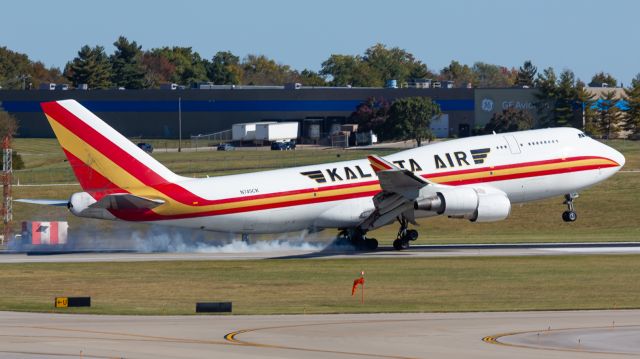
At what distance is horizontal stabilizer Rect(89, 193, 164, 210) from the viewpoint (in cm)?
5788

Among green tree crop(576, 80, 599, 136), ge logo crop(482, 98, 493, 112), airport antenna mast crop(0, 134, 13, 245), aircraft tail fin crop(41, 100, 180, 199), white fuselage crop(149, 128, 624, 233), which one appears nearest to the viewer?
aircraft tail fin crop(41, 100, 180, 199)

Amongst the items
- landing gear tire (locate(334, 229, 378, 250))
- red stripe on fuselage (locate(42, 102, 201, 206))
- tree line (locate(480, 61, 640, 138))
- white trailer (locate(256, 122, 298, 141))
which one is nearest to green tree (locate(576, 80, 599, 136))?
tree line (locate(480, 61, 640, 138))

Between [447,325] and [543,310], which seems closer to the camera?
[447,325]

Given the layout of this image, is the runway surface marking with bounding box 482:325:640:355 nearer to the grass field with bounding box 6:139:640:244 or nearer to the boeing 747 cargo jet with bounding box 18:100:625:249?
the boeing 747 cargo jet with bounding box 18:100:625:249

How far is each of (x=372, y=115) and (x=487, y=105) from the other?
52.5 ft

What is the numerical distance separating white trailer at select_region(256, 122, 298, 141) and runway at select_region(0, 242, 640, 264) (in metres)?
99.0

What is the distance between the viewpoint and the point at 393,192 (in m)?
60.2

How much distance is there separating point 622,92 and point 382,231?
102 m

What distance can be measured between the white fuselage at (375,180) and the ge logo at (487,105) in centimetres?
10004

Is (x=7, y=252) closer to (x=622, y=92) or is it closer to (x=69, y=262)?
(x=69, y=262)

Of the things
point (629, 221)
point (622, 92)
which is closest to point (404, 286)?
point (629, 221)

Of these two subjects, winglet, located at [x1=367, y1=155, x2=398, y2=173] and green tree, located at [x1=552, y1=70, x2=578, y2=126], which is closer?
winglet, located at [x1=367, y1=155, x2=398, y2=173]

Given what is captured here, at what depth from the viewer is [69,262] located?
58719 millimetres

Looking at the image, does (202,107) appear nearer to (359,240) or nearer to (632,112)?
(632,112)
